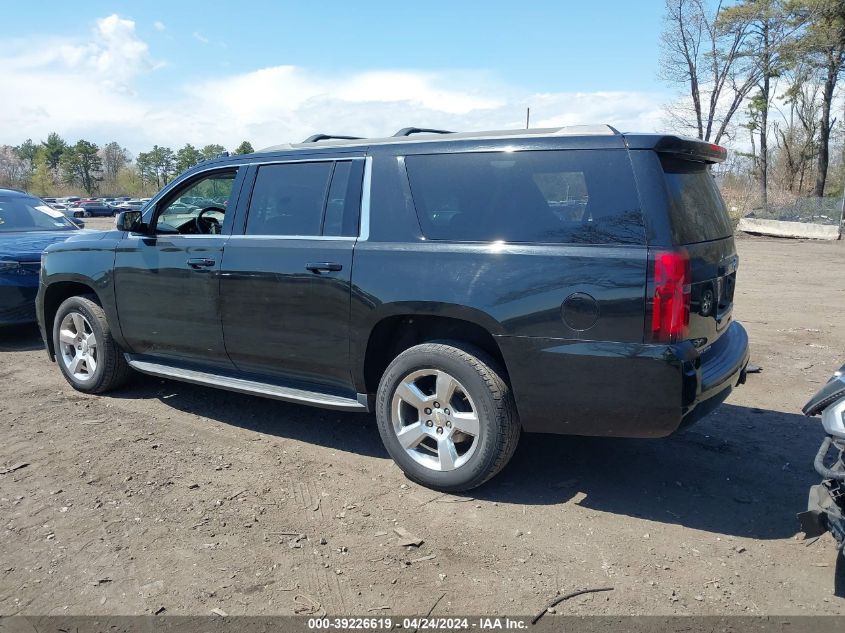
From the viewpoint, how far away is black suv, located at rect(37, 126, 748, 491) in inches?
135

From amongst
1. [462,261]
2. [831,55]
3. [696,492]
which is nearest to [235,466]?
[462,261]

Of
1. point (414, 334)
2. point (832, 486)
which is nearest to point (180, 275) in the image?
point (414, 334)

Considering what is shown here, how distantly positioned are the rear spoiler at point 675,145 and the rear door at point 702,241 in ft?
0.13

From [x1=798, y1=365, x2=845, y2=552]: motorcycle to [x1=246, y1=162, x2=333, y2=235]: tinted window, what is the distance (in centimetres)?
295

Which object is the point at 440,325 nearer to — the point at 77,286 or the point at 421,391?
the point at 421,391

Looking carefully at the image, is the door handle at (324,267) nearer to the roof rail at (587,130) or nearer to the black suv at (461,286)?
the black suv at (461,286)

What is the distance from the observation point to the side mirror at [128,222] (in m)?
5.24

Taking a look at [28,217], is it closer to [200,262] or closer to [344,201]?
[200,262]

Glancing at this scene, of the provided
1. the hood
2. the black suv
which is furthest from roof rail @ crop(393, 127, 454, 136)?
the hood

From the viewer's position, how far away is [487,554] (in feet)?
11.0

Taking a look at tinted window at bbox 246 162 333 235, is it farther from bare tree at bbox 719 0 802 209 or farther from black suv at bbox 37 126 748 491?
bare tree at bbox 719 0 802 209

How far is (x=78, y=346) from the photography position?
5.85 metres

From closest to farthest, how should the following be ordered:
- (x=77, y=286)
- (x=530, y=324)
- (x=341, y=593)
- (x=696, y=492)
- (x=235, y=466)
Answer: (x=341, y=593), (x=530, y=324), (x=696, y=492), (x=235, y=466), (x=77, y=286)

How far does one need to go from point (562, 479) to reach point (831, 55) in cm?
3618
